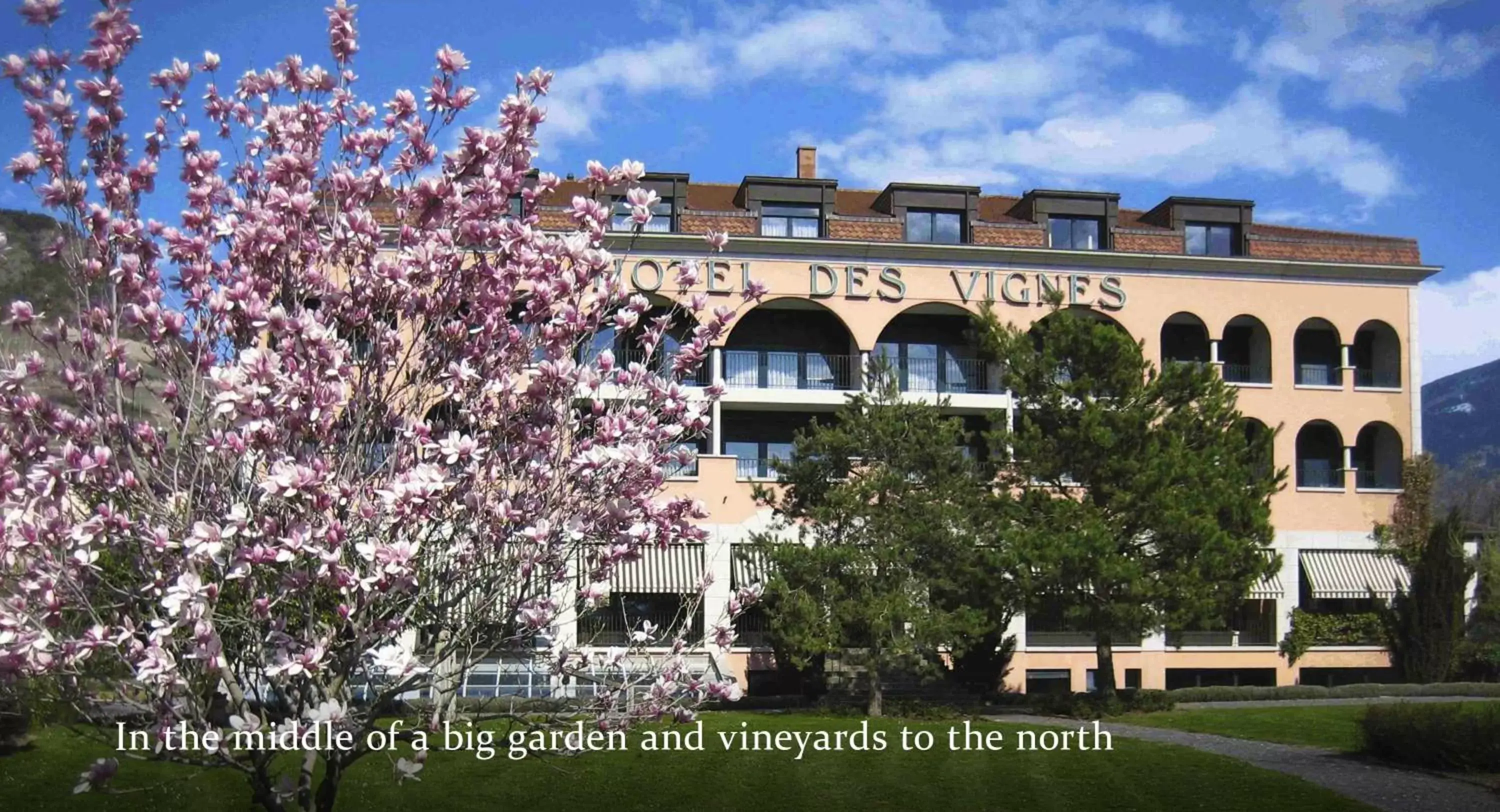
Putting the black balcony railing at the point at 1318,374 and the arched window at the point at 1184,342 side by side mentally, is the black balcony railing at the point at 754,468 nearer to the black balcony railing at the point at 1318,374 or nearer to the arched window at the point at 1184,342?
the arched window at the point at 1184,342

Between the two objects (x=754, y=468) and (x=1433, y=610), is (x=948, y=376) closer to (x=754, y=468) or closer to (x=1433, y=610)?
(x=754, y=468)

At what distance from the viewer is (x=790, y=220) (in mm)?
42406

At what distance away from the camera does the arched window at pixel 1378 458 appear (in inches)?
1785

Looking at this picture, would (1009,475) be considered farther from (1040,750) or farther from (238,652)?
(238,652)

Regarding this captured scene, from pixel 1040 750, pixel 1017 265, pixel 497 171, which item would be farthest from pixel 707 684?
pixel 1017 265

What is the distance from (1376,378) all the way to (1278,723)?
69.0 feet

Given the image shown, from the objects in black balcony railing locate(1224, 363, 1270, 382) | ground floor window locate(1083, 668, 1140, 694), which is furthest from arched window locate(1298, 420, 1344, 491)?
ground floor window locate(1083, 668, 1140, 694)

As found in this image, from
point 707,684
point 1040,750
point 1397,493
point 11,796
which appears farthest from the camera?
point 1397,493

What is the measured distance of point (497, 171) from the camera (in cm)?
833

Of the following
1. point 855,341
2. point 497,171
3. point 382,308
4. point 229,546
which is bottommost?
point 229,546

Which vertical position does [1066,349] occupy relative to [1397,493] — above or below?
above

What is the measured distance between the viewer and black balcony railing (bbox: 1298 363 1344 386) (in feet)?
150

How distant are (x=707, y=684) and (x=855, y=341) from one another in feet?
109

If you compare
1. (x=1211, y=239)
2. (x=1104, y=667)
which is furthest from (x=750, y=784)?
(x=1211, y=239)
